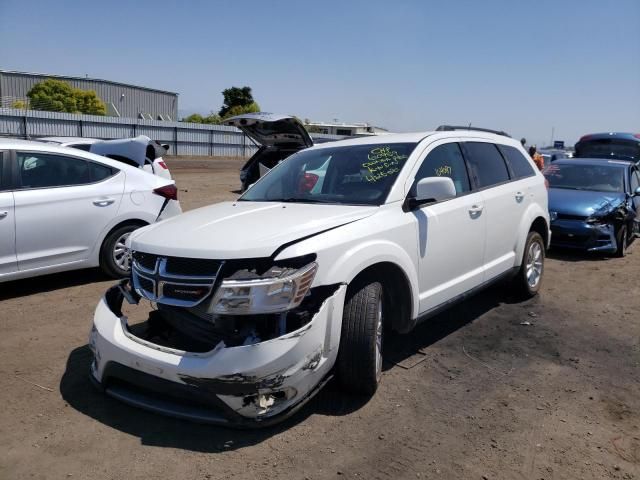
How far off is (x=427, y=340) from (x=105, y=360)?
106 inches

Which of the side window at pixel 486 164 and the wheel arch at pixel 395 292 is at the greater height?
the side window at pixel 486 164

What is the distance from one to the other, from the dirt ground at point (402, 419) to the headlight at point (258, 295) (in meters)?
0.78

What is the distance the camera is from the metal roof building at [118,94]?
59688 millimetres

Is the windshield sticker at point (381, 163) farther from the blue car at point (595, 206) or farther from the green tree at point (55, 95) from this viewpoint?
the green tree at point (55, 95)

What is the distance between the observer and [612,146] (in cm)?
1557

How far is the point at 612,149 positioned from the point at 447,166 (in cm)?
1291

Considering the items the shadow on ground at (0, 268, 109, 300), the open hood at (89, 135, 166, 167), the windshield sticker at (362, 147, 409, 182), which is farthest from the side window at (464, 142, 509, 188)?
the open hood at (89, 135, 166, 167)

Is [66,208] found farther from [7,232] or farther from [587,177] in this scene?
[587,177]

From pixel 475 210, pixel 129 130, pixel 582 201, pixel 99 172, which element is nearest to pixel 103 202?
pixel 99 172

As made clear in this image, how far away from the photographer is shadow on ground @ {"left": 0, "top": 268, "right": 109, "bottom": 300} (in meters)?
6.07

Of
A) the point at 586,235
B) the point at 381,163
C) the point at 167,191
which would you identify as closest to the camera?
the point at 381,163

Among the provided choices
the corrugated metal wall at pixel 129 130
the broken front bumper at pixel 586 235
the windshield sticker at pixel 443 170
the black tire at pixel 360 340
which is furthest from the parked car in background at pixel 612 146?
the black tire at pixel 360 340

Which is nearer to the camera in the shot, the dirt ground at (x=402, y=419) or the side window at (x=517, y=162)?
the dirt ground at (x=402, y=419)

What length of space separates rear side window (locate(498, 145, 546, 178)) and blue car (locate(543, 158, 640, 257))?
286 centimetres
